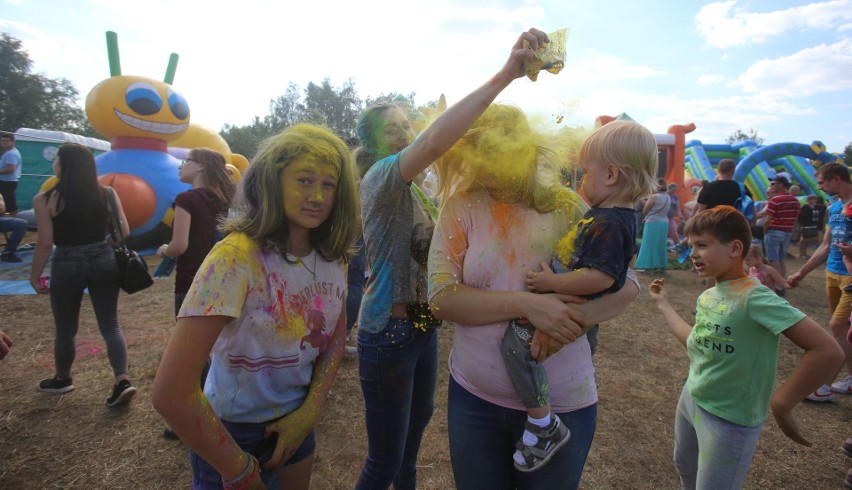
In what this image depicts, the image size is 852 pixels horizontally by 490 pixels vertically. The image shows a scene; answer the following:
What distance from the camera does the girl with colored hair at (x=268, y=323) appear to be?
124 cm

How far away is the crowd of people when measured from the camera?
1.34 m

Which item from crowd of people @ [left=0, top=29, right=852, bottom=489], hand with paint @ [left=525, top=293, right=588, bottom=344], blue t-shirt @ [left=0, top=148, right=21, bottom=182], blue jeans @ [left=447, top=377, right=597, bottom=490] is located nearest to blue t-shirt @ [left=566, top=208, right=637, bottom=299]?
crowd of people @ [left=0, top=29, right=852, bottom=489]

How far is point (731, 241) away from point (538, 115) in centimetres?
120

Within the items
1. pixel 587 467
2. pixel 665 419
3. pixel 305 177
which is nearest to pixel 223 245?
pixel 305 177

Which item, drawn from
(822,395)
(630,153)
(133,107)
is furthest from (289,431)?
(133,107)

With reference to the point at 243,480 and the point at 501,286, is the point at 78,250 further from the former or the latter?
the point at 501,286

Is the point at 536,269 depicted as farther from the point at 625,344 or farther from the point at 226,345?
the point at 625,344

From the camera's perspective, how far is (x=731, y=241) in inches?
77.5

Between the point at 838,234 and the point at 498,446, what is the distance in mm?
4096

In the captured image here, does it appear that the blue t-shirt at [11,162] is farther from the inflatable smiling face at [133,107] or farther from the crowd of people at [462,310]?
the crowd of people at [462,310]

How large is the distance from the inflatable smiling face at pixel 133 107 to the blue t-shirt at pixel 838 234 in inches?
439

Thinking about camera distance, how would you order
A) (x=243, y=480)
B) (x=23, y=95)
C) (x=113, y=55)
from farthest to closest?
(x=23, y=95)
(x=113, y=55)
(x=243, y=480)

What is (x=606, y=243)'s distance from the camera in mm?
Result: 1386

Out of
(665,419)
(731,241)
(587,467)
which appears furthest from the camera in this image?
(665,419)
